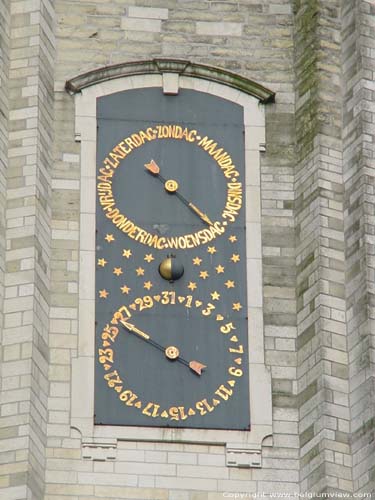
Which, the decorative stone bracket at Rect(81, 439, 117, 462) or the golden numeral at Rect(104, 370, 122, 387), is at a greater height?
the golden numeral at Rect(104, 370, 122, 387)

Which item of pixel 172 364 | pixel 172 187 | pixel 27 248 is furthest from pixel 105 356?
pixel 172 187

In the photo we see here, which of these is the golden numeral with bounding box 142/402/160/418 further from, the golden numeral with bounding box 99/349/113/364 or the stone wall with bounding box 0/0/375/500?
the golden numeral with bounding box 99/349/113/364

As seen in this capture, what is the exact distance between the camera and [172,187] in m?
33.3

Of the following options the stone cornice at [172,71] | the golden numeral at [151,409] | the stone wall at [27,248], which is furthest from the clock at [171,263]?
the stone wall at [27,248]

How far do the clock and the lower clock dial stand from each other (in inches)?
0.4

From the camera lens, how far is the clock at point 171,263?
106ft

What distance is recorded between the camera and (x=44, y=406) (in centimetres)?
3184

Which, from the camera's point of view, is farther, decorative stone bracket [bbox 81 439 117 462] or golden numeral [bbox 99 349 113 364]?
golden numeral [bbox 99 349 113 364]

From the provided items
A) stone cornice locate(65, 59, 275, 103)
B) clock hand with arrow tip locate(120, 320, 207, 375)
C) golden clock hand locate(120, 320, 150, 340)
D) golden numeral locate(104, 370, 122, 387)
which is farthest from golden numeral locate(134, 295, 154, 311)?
stone cornice locate(65, 59, 275, 103)

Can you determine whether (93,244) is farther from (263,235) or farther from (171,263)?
(263,235)

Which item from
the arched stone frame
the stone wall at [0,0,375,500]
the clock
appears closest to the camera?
the stone wall at [0,0,375,500]

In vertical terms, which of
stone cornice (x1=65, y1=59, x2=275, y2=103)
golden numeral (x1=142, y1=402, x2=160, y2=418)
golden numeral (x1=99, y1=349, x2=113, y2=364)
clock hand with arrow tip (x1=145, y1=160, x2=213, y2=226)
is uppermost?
stone cornice (x1=65, y1=59, x2=275, y2=103)

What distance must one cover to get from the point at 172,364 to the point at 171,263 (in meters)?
1.17

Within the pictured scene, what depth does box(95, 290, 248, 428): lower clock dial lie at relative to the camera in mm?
32062
